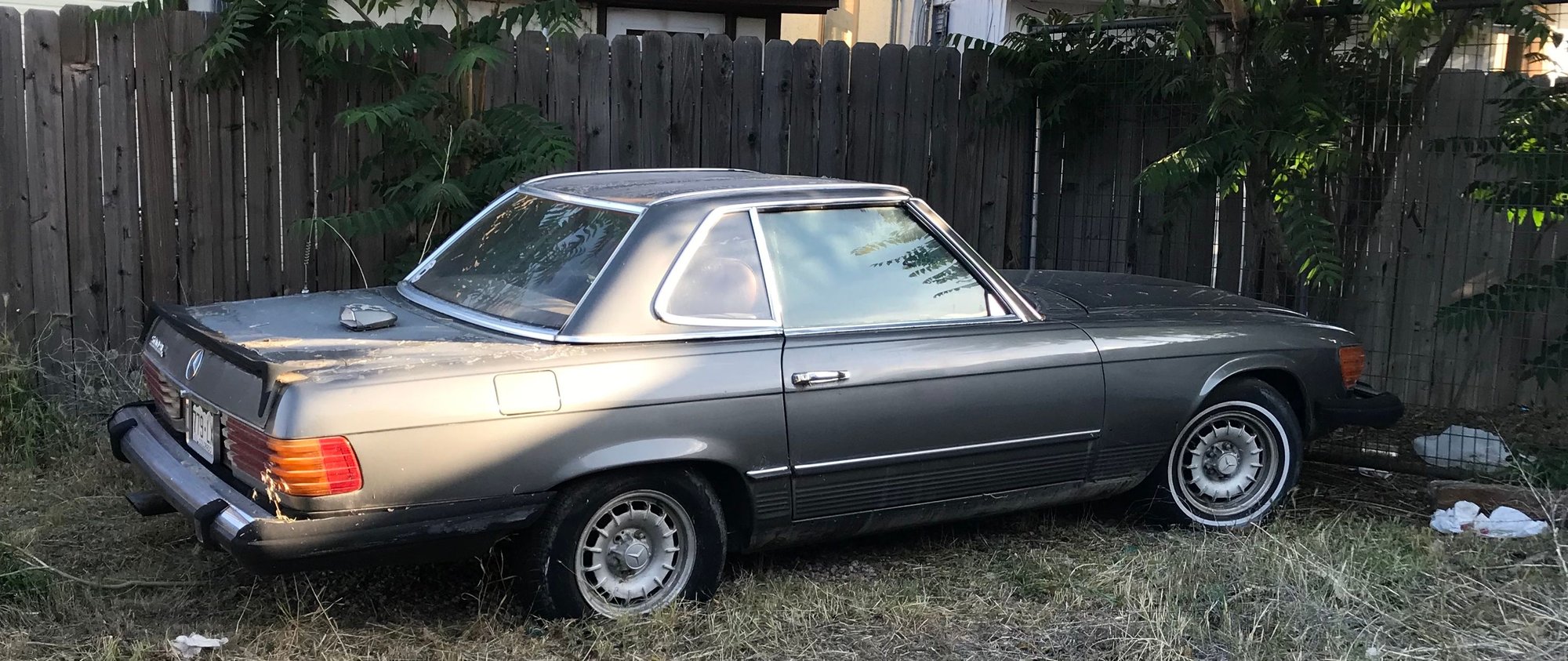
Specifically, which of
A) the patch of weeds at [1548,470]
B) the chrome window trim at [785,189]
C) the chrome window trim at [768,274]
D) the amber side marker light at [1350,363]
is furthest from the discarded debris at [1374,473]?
the chrome window trim at [768,274]

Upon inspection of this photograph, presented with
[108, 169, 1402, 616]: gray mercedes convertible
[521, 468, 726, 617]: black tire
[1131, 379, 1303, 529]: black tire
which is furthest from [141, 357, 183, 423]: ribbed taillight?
[1131, 379, 1303, 529]: black tire

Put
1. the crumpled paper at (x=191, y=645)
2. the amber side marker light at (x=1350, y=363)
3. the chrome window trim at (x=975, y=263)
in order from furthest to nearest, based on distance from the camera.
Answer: the amber side marker light at (x=1350, y=363) → the chrome window trim at (x=975, y=263) → the crumpled paper at (x=191, y=645)

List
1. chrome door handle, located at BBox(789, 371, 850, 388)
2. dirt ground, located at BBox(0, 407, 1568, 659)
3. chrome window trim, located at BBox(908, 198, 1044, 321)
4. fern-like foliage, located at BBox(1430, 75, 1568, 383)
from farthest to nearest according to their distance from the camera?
fern-like foliage, located at BBox(1430, 75, 1568, 383), chrome window trim, located at BBox(908, 198, 1044, 321), chrome door handle, located at BBox(789, 371, 850, 388), dirt ground, located at BBox(0, 407, 1568, 659)

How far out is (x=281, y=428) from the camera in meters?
3.50

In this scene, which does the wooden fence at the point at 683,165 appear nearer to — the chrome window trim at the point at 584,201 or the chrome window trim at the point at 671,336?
the chrome window trim at the point at 584,201

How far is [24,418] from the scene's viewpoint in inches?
234

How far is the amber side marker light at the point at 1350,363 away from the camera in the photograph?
5.48 meters

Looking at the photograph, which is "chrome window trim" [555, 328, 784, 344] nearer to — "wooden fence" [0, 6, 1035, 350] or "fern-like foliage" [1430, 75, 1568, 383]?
"wooden fence" [0, 6, 1035, 350]

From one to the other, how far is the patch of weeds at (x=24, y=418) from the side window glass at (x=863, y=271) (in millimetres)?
3605

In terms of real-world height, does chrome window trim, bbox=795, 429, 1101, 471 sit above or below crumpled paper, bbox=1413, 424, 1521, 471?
above

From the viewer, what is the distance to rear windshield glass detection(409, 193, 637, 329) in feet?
14.0

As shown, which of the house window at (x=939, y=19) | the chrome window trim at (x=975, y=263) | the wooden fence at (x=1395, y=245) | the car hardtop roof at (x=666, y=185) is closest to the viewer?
the car hardtop roof at (x=666, y=185)

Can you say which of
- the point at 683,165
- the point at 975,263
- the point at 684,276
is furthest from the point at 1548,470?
the point at 683,165

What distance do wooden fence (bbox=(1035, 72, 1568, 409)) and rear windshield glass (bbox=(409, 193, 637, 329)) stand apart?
3833 mm
